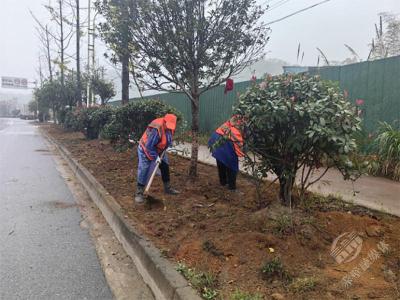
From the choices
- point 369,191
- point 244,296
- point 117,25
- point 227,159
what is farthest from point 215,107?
point 244,296

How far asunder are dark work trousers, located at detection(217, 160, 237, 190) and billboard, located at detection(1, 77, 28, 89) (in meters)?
81.5

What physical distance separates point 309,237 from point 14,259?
9.68ft

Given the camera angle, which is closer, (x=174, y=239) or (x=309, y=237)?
(x=309, y=237)

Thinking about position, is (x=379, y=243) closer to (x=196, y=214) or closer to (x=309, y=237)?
(x=309, y=237)

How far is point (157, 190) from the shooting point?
22.3 ft

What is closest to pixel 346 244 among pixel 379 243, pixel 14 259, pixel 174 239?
pixel 379 243

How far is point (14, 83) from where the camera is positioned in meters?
81.4

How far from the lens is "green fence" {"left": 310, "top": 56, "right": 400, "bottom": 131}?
8.56 m

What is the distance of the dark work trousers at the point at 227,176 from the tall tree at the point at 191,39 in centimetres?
71

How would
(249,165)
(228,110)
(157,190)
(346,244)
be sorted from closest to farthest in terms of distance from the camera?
(346,244), (249,165), (157,190), (228,110)

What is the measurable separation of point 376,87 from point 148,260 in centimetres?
685

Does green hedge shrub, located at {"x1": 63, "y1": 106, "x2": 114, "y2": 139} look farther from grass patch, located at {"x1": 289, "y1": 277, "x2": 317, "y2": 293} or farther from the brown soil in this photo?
grass patch, located at {"x1": 289, "y1": 277, "x2": 317, "y2": 293}

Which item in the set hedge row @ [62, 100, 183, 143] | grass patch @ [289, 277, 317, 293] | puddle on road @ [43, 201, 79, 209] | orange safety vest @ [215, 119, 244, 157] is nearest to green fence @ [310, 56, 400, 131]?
hedge row @ [62, 100, 183, 143]

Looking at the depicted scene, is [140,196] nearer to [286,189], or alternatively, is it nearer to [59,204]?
[59,204]
